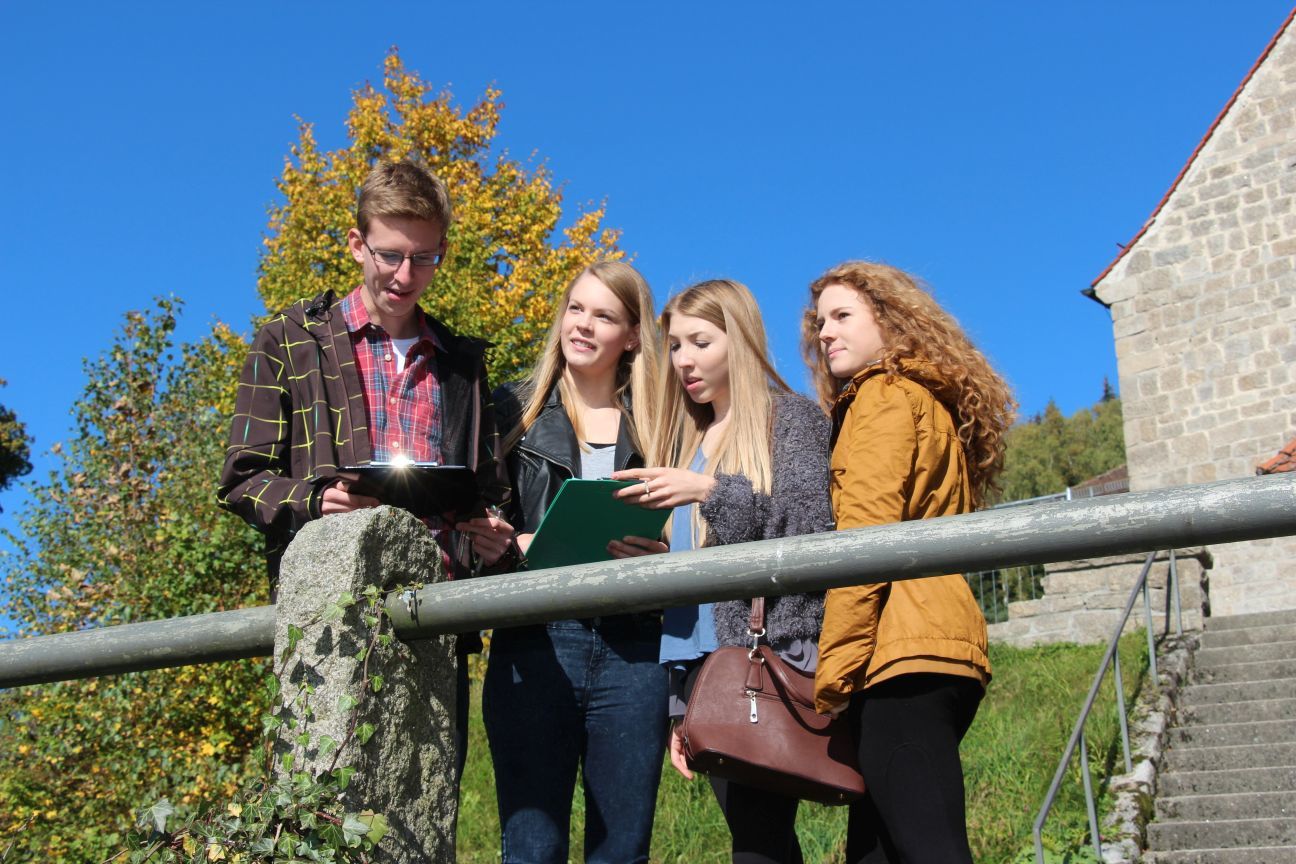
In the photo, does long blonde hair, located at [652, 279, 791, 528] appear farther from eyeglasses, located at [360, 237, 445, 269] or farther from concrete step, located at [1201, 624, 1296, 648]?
concrete step, located at [1201, 624, 1296, 648]

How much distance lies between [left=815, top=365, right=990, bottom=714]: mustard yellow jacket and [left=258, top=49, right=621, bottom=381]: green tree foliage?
37.7 ft

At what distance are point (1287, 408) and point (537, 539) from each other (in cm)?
1319

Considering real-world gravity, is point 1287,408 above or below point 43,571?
above

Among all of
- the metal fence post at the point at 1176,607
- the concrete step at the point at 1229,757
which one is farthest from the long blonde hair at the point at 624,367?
the metal fence post at the point at 1176,607

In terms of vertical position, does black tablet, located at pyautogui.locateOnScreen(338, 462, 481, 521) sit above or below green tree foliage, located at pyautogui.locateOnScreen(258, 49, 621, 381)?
below

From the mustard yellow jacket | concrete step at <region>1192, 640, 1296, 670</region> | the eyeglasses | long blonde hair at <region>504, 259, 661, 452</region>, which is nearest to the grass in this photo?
concrete step at <region>1192, 640, 1296, 670</region>

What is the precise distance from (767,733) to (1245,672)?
28.3 feet

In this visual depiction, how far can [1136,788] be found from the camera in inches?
309

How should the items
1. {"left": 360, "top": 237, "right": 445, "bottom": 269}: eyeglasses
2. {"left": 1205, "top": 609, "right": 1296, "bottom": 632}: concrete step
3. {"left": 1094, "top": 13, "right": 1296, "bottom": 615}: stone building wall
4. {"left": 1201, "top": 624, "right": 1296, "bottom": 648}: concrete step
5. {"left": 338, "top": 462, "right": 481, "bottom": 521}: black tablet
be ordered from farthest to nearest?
{"left": 1094, "top": 13, "right": 1296, "bottom": 615}: stone building wall < {"left": 1205, "top": 609, "right": 1296, "bottom": 632}: concrete step < {"left": 1201, "top": 624, "right": 1296, "bottom": 648}: concrete step < {"left": 360, "top": 237, "right": 445, "bottom": 269}: eyeglasses < {"left": 338, "top": 462, "right": 481, "bottom": 521}: black tablet

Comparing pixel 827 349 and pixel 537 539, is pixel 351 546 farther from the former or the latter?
pixel 827 349

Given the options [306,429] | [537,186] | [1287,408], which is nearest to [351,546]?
[306,429]

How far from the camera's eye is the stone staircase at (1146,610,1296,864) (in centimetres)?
725

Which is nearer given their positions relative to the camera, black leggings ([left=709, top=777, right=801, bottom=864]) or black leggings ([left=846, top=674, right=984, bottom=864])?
black leggings ([left=846, top=674, right=984, bottom=864])

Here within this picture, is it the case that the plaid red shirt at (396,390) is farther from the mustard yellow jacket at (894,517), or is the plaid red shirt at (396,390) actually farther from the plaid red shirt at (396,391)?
the mustard yellow jacket at (894,517)
